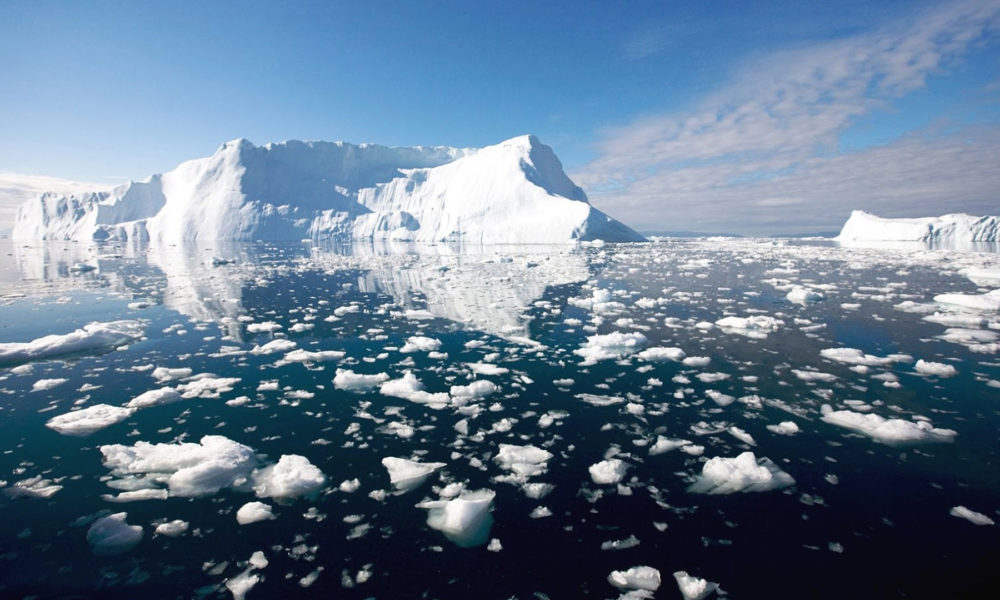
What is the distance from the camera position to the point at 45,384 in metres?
7.31

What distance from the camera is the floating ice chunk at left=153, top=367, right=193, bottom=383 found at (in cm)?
768

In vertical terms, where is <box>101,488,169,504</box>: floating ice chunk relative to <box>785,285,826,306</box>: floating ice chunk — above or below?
below

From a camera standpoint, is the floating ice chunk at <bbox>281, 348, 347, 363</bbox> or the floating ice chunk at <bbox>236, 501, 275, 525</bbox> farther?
the floating ice chunk at <bbox>281, 348, 347, 363</bbox>

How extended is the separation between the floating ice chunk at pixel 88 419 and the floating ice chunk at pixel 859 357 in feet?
38.0

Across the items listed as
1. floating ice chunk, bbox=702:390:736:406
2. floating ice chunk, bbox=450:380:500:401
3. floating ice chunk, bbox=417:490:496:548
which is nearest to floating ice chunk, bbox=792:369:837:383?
floating ice chunk, bbox=702:390:736:406

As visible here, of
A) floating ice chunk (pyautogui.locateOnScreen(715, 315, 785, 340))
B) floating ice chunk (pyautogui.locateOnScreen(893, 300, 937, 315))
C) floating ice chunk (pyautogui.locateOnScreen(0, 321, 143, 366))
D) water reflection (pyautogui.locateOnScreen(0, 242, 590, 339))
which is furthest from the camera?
water reflection (pyautogui.locateOnScreen(0, 242, 590, 339))

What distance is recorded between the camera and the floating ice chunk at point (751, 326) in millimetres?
10507

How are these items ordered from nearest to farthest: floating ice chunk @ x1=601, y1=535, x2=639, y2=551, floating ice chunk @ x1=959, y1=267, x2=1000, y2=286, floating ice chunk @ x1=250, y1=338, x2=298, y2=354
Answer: floating ice chunk @ x1=601, y1=535, x2=639, y2=551 → floating ice chunk @ x1=250, y1=338, x2=298, y2=354 → floating ice chunk @ x1=959, y1=267, x2=1000, y2=286

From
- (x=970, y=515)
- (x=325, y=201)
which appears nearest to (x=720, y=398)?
(x=970, y=515)

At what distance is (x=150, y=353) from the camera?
9.17 meters

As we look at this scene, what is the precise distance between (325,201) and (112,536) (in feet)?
279

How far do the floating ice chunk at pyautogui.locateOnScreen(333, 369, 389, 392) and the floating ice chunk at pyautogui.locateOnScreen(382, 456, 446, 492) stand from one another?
2.57 metres

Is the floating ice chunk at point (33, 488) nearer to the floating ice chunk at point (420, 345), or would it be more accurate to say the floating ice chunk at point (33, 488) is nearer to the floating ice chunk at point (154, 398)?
the floating ice chunk at point (154, 398)

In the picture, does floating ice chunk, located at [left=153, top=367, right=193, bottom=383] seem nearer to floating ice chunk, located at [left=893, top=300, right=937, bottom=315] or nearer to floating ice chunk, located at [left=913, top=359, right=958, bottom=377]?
floating ice chunk, located at [left=913, top=359, right=958, bottom=377]
